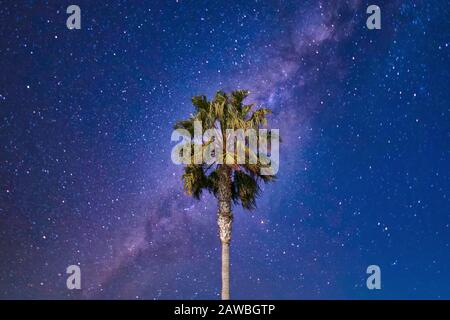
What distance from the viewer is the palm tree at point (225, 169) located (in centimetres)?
2289

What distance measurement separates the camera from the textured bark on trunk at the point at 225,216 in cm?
2270

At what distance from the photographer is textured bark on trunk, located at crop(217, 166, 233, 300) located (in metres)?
22.7

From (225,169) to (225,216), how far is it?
1.88 metres

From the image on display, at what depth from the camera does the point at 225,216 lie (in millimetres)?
22938

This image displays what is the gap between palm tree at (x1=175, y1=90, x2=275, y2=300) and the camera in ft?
75.1

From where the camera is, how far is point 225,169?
907 inches
